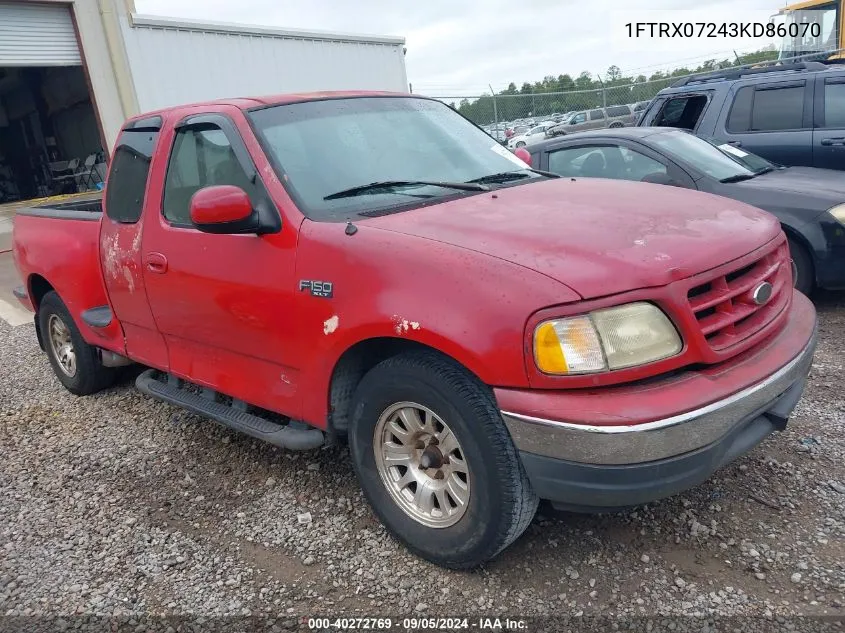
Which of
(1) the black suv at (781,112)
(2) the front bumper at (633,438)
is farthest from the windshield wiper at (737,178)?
(2) the front bumper at (633,438)

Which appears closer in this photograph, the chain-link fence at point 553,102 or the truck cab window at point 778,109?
the truck cab window at point 778,109

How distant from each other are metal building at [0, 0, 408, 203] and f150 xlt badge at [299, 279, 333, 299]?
11996mm

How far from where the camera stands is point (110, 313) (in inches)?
169

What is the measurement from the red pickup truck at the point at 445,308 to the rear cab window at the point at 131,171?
0.08ft

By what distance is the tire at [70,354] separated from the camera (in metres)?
4.88

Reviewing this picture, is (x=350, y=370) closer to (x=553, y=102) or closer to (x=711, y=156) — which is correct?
(x=711, y=156)

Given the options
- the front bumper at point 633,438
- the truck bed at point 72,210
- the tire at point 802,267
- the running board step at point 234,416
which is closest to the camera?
the front bumper at point 633,438

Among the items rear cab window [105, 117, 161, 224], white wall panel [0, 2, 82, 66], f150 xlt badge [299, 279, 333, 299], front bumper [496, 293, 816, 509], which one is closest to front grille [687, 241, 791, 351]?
front bumper [496, 293, 816, 509]

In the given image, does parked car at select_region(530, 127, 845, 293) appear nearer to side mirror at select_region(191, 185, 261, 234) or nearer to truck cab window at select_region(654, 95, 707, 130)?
truck cab window at select_region(654, 95, 707, 130)

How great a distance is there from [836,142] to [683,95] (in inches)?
69.4

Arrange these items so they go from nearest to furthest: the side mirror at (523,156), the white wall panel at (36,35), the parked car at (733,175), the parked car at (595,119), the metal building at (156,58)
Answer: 1. the side mirror at (523,156)
2. the parked car at (733,175)
3. the white wall panel at (36,35)
4. the metal building at (156,58)
5. the parked car at (595,119)

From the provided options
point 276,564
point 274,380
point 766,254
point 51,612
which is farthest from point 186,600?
point 766,254

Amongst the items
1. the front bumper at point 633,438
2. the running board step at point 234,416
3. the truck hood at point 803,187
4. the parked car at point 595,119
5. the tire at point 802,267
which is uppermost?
the parked car at point 595,119

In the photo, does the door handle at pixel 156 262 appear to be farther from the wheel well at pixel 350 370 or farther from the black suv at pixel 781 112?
the black suv at pixel 781 112
